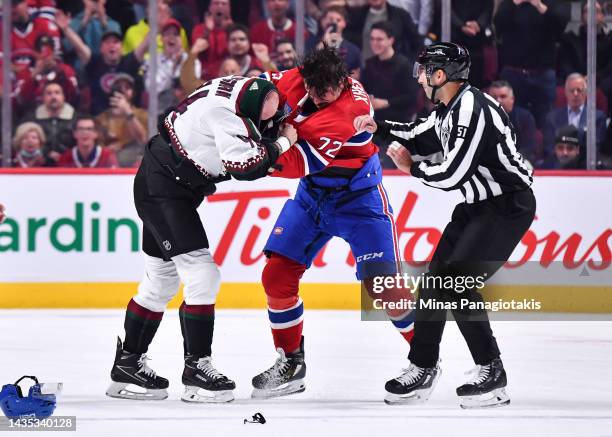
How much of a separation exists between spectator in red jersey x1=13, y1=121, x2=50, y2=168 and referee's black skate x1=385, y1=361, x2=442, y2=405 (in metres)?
3.87

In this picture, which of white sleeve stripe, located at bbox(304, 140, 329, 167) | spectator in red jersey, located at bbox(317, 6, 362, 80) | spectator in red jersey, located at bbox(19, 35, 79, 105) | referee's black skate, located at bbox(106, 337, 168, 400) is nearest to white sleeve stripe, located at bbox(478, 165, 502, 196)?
white sleeve stripe, located at bbox(304, 140, 329, 167)

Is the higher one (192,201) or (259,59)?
(192,201)

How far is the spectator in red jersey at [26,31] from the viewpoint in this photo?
8.05m

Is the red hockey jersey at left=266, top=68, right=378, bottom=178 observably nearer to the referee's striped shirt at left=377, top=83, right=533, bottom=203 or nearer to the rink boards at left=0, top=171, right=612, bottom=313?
the referee's striped shirt at left=377, top=83, right=533, bottom=203

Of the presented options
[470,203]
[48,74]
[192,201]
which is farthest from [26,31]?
[470,203]

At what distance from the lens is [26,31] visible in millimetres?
8102

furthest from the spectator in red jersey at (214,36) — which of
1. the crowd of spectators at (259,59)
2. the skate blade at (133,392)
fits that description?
the skate blade at (133,392)

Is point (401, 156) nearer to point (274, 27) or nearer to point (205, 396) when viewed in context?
point (205, 396)

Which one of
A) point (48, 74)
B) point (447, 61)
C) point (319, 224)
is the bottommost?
point (48, 74)

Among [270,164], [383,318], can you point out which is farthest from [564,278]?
[270,164]

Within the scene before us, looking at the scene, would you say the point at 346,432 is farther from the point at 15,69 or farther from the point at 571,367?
the point at 15,69

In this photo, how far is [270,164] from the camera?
448 cm

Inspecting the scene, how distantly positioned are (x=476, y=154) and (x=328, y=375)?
134cm

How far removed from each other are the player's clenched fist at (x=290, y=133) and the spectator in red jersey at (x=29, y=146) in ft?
11.6
